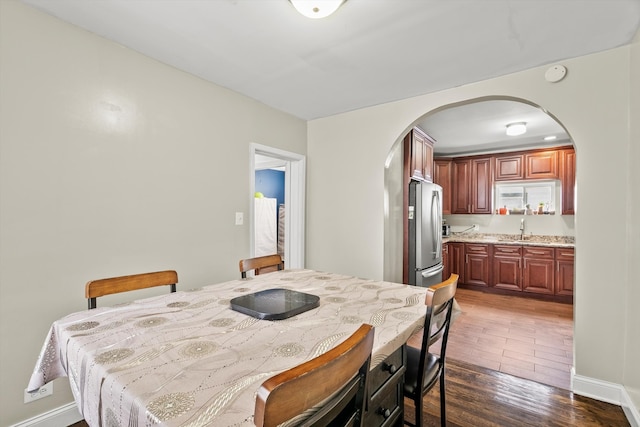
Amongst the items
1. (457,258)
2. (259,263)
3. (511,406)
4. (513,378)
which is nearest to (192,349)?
(259,263)

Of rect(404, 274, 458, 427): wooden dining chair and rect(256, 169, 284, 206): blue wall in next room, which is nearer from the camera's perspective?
rect(404, 274, 458, 427): wooden dining chair

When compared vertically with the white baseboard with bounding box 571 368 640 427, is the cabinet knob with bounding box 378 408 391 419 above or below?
above

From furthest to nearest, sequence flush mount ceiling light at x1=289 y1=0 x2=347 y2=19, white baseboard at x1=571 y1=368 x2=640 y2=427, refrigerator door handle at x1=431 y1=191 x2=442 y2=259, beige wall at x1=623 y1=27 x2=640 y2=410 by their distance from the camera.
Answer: refrigerator door handle at x1=431 y1=191 x2=442 y2=259
white baseboard at x1=571 y1=368 x2=640 y2=427
beige wall at x1=623 y1=27 x2=640 y2=410
flush mount ceiling light at x1=289 y1=0 x2=347 y2=19

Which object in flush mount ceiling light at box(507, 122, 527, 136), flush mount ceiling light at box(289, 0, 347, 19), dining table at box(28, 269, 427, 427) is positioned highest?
flush mount ceiling light at box(507, 122, 527, 136)

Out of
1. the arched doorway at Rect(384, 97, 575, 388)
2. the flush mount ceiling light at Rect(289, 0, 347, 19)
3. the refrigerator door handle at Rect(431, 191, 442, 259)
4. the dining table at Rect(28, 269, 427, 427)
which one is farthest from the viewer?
the refrigerator door handle at Rect(431, 191, 442, 259)

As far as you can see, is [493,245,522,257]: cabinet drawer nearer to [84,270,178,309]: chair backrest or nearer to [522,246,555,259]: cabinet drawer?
[522,246,555,259]: cabinet drawer

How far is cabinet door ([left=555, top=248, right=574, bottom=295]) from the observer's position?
13.8 feet

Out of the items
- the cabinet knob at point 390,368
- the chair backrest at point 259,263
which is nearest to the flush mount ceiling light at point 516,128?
the chair backrest at point 259,263

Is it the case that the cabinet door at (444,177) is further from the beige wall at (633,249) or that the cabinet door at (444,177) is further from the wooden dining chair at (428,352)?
the wooden dining chair at (428,352)

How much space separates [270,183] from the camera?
6.23 metres

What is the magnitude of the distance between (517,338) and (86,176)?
4.04 metres

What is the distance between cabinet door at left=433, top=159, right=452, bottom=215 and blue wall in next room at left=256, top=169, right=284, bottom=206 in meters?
3.12

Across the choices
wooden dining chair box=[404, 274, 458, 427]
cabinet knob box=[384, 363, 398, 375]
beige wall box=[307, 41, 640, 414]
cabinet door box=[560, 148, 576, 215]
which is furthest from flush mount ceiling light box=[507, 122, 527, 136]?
cabinet knob box=[384, 363, 398, 375]

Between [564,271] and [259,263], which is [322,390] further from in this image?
[564,271]
